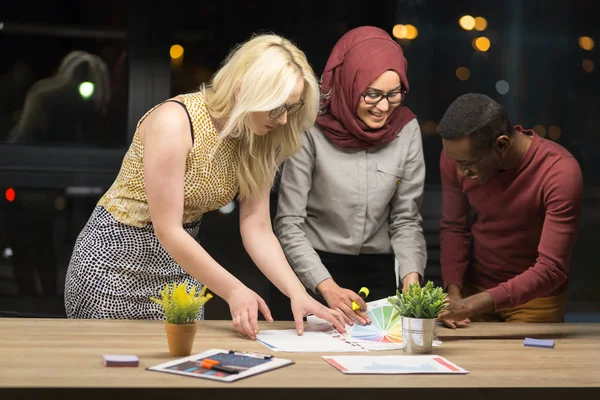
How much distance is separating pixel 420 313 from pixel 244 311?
0.46 m

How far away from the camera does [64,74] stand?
4.03 m

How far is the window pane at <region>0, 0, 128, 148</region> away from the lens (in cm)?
399

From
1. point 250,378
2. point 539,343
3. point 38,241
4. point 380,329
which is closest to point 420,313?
point 380,329

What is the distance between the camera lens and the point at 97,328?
85.4 inches

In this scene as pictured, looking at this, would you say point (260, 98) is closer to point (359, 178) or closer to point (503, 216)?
point (359, 178)

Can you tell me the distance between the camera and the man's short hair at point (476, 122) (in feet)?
8.23

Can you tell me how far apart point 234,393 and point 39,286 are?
2779mm

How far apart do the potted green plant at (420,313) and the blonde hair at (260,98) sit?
60 centimetres

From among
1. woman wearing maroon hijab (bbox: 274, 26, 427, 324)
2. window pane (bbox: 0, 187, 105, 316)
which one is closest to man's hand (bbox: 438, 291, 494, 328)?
woman wearing maroon hijab (bbox: 274, 26, 427, 324)

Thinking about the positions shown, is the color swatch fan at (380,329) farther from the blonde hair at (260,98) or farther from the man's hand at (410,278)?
the blonde hair at (260,98)

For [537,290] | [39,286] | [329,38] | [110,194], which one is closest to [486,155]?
[537,290]

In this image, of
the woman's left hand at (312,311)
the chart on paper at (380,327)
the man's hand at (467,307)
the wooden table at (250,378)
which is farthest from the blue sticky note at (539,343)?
the woman's left hand at (312,311)

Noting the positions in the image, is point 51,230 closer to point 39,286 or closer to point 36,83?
point 39,286

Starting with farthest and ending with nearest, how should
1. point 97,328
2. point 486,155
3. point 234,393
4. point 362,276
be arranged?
point 362,276, point 486,155, point 97,328, point 234,393
